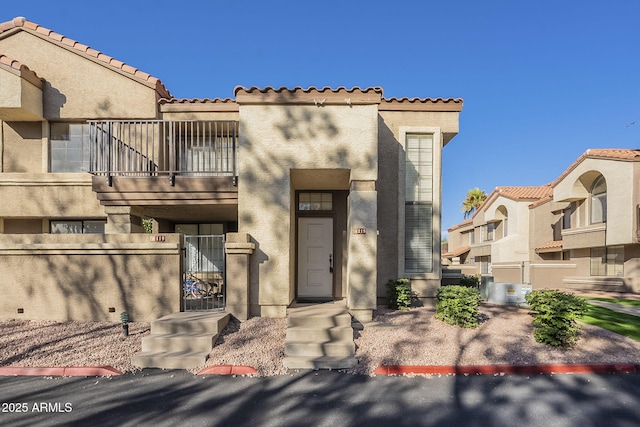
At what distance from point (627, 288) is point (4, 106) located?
90.9 ft

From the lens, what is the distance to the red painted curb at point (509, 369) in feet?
18.3

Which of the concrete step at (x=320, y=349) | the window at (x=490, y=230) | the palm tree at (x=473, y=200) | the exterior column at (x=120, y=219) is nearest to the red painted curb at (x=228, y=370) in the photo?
the concrete step at (x=320, y=349)

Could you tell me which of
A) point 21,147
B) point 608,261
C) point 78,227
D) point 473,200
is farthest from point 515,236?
point 21,147

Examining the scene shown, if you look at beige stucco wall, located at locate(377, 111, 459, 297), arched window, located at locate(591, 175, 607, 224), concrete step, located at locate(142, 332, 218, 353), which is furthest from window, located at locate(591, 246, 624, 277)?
concrete step, located at locate(142, 332, 218, 353)

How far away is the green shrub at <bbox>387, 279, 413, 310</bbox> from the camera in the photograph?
8.78 metres

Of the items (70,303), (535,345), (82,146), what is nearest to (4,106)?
(82,146)

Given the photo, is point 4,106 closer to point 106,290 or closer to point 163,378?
point 106,290

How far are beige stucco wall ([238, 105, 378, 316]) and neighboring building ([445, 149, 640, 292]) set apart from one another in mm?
16794

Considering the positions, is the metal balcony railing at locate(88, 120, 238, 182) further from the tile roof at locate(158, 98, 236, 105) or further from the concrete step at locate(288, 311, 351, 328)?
the concrete step at locate(288, 311, 351, 328)

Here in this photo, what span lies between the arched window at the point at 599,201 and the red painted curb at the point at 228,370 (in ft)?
72.4

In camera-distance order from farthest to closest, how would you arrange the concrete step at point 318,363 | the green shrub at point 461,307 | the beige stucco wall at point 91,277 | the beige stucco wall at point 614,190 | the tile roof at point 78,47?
the beige stucco wall at point 614,190
the tile roof at point 78,47
the beige stucco wall at point 91,277
the green shrub at point 461,307
the concrete step at point 318,363

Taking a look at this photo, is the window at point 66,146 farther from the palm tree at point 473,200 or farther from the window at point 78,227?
the palm tree at point 473,200

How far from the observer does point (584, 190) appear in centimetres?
1984

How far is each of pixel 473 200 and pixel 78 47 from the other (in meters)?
45.5
